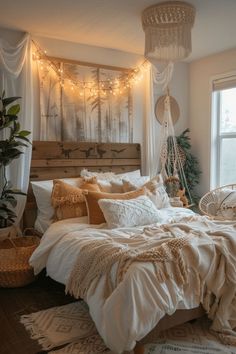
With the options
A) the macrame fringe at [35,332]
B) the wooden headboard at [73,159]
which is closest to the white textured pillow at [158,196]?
the wooden headboard at [73,159]

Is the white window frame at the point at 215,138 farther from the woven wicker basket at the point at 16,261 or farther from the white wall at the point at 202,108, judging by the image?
the woven wicker basket at the point at 16,261

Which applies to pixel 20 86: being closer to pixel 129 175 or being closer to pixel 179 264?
pixel 129 175

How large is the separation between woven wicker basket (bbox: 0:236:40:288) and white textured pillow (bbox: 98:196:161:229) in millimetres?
875

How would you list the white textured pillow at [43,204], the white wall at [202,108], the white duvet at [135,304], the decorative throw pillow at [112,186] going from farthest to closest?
the white wall at [202,108] < the decorative throw pillow at [112,186] < the white textured pillow at [43,204] < the white duvet at [135,304]

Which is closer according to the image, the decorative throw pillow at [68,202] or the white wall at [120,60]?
the decorative throw pillow at [68,202]

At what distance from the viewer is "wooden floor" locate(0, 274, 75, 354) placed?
208 centimetres

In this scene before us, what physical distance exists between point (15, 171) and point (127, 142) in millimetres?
1554

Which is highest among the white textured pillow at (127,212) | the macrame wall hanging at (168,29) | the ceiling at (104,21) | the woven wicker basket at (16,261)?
the ceiling at (104,21)

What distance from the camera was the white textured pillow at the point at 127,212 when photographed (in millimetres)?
2826

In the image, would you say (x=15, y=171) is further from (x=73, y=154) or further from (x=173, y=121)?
(x=173, y=121)

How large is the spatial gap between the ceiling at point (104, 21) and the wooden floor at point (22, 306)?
253 centimetres

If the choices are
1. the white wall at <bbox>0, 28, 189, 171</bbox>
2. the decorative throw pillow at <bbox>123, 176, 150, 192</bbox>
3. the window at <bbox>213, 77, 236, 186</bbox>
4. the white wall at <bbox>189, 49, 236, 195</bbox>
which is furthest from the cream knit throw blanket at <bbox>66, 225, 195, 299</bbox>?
the white wall at <bbox>189, 49, 236, 195</bbox>

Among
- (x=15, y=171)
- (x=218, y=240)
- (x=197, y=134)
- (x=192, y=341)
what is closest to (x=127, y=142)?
(x=197, y=134)

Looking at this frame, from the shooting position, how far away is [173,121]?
4.77m
